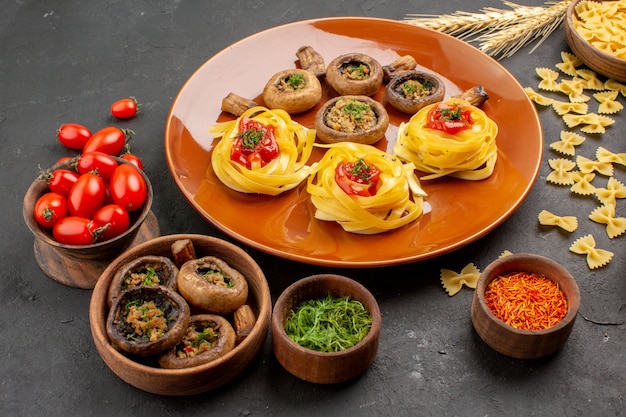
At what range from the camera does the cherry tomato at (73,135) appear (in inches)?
307

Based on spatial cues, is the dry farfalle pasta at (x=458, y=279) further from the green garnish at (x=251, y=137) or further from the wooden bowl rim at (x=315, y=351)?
the green garnish at (x=251, y=137)

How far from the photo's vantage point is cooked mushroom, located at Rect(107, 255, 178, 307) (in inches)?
229

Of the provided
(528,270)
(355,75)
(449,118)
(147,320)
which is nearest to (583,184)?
(449,118)

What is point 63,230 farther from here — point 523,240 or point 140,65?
point 523,240

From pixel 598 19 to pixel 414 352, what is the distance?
4882 mm

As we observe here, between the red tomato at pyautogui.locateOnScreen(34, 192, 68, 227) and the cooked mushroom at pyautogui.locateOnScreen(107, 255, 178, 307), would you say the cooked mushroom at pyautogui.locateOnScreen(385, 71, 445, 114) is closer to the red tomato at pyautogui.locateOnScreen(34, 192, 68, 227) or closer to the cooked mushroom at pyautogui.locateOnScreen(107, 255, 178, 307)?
the cooked mushroom at pyautogui.locateOnScreen(107, 255, 178, 307)

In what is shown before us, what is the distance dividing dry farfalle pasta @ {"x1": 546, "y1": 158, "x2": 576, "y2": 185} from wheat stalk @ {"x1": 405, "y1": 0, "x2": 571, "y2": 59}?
1905 mm

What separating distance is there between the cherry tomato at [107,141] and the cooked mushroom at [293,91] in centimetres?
143

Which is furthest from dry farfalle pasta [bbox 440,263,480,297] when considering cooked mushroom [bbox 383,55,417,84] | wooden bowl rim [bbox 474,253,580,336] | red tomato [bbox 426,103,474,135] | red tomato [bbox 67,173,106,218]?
red tomato [bbox 67,173,106,218]

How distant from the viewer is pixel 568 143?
7715 millimetres

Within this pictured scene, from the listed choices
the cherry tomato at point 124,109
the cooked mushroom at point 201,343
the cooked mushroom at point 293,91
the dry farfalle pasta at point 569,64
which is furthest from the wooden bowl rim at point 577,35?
the cooked mushroom at point 201,343

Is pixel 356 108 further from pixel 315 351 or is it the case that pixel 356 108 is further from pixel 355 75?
pixel 315 351

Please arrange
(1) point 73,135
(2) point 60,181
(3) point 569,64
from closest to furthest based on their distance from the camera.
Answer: (2) point 60,181 → (1) point 73,135 → (3) point 569,64

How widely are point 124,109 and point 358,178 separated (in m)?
2.97
